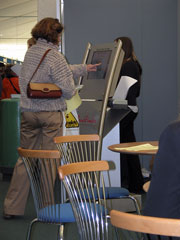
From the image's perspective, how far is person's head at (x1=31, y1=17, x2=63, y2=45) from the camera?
143 inches

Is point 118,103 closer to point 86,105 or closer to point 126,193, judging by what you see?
point 86,105

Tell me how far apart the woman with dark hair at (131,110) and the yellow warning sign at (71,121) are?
0.76 m

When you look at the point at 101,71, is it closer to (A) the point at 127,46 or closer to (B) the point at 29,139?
(A) the point at 127,46

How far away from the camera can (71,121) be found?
13.1 feet

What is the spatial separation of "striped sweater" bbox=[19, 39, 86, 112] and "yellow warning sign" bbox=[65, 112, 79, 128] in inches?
10.0

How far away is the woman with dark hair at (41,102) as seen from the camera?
3.58 meters

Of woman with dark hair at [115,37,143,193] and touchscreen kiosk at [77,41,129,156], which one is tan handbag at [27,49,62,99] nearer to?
touchscreen kiosk at [77,41,129,156]

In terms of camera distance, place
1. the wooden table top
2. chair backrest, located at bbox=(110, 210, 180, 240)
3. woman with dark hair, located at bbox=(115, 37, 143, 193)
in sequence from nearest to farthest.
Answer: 1. chair backrest, located at bbox=(110, 210, 180, 240)
2. the wooden table top
3. woman with dark hair, located at bbox=(115, 37, 143, 193)

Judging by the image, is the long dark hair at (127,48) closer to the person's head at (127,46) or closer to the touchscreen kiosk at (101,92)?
the person's head at (127,46)

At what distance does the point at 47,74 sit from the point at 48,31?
0.34 meters

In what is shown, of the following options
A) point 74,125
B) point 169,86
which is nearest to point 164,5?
point 169,86

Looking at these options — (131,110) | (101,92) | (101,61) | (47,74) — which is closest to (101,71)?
(101,61)

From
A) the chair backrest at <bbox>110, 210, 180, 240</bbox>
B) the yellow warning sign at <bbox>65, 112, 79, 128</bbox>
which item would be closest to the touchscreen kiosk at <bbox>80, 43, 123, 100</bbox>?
the yellow warning sign at <bbox>65, 112, 79, 128</bbox>

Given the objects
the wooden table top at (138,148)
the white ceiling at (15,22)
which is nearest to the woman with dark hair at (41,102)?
the wooden table top at (138,148)
